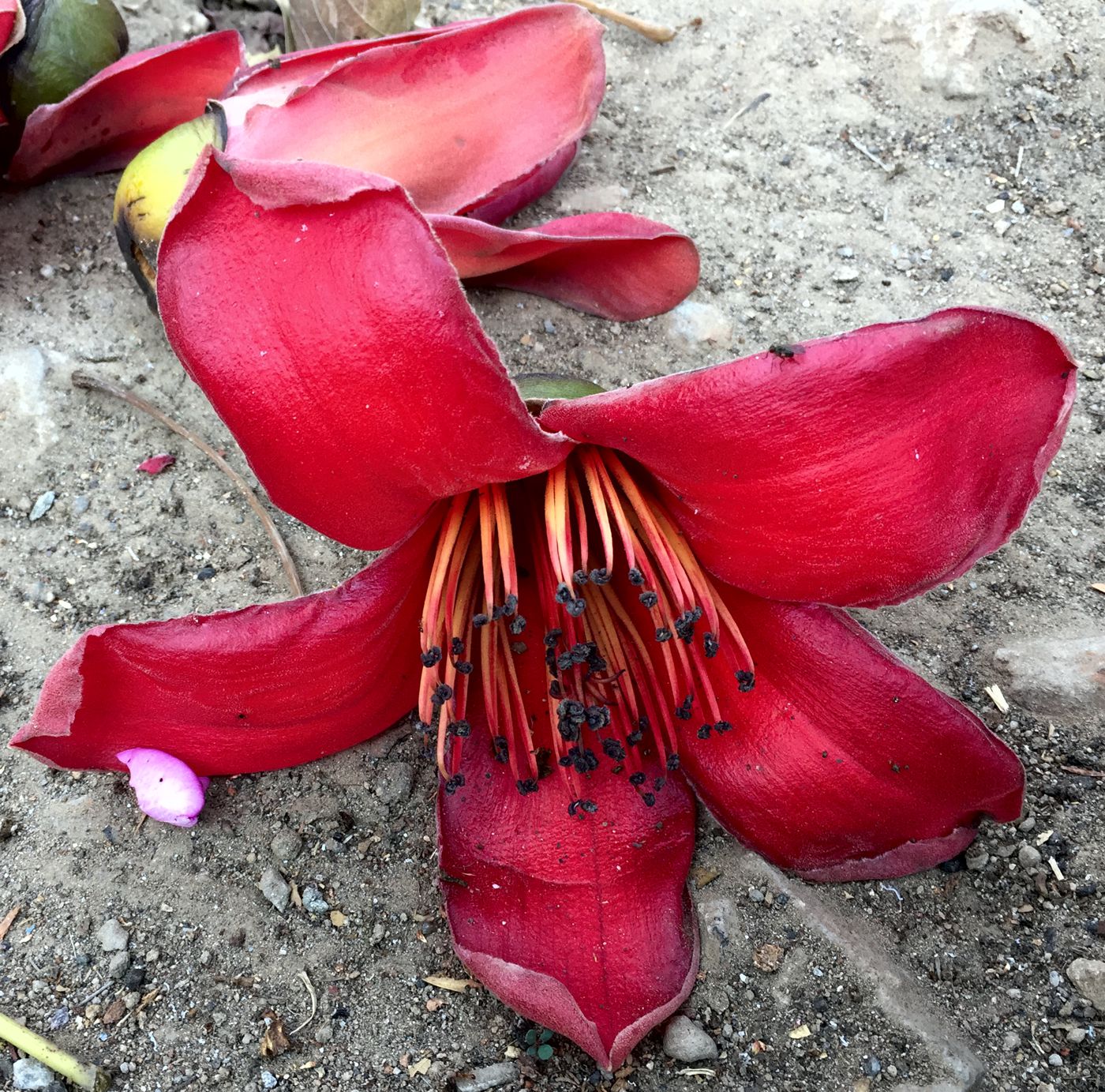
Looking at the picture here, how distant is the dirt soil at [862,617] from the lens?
130 centimetres

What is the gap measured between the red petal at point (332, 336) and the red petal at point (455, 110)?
2.10 ft

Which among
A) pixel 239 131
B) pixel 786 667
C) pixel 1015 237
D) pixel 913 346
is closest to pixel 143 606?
pixel 239 131

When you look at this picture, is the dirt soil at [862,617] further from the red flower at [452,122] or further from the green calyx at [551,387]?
the green calyx at [551,387]

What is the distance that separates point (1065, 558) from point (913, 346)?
740 millimetres

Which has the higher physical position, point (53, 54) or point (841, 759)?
point (53, 54)

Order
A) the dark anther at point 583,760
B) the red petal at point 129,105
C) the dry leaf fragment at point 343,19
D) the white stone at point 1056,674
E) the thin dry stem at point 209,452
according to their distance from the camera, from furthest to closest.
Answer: the dry leaf fragment at point 343,19 < the red petal at point 129,105 < the thin dry stem at point 209,452 < the white stone at point 1056,674 < the dark anther at point 583,760

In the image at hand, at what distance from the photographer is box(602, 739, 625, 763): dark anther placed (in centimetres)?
134

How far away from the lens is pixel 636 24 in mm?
2283

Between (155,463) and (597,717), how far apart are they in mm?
911

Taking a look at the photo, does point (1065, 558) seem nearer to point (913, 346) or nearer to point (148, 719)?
point (913, 346)

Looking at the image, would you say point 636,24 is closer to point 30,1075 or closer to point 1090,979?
point 1090,979

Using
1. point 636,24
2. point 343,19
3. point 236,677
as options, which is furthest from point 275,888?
point 636,24

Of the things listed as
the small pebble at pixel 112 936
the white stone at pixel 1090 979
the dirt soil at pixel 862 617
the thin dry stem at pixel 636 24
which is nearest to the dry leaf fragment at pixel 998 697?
the dirt soil at pixel 862 617

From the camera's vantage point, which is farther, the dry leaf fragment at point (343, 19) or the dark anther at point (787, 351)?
the dry leaf fragment at point (343, 19)
